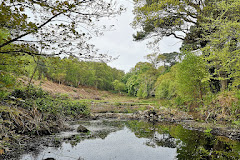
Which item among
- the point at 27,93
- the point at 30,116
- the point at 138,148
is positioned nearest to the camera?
the point at 138,148

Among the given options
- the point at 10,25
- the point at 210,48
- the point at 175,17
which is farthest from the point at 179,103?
the point at 10,25

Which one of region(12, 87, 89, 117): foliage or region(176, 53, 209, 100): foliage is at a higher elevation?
region(176, 53, 209, 100): foliage

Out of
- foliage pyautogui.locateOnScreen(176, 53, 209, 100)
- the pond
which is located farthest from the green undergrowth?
foliage pyautogui.locateOnScreen(176, 53, 209, 100)

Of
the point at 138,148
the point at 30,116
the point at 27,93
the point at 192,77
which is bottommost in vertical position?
the point at 138,148

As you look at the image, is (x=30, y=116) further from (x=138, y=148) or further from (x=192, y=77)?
(x=192, y=77)

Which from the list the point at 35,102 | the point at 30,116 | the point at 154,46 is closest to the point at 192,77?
the point at 154,46

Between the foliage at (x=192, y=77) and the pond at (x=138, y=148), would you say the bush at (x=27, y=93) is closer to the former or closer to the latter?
the pond at (x=138, y=148)

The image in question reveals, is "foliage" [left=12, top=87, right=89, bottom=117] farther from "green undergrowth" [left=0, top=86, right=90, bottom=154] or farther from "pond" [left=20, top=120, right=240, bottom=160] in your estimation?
"pond" [left=20, top=120, right=240, bottom=160]

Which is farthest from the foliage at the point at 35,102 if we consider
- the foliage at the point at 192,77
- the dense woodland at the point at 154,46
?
the foliage at the point at 192,77

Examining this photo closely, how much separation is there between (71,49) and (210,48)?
11.1 m

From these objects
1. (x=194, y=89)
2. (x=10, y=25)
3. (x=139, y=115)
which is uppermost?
(x=10, y=25)

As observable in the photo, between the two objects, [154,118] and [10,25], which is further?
[154,118]

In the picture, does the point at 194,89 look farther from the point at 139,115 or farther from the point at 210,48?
the point at 139,115

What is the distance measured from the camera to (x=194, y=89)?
607 inches
